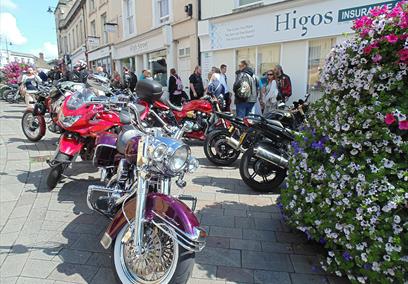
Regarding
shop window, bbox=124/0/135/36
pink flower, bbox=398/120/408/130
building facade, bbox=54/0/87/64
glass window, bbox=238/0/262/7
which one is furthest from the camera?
building facade, bbox=54/0/87/64

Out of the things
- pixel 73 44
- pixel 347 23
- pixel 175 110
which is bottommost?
pixel 175 110

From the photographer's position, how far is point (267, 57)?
9.08 m

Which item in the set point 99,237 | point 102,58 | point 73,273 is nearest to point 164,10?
point 102,58

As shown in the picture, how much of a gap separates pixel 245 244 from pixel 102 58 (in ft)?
69.9

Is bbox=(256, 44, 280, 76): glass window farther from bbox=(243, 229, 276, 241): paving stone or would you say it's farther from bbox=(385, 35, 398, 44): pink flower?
bbox=(385, 35, 398, 44): pink flower

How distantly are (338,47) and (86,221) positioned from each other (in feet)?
9.65

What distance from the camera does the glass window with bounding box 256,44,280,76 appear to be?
8807 millimetres

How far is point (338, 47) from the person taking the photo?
7.66 feet

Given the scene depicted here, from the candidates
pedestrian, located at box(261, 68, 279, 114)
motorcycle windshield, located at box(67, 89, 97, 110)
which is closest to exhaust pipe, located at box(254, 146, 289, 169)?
motorcycle windshield, located at box(67, 89, 97, 110)

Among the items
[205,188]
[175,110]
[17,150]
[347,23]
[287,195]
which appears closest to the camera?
[287,195]

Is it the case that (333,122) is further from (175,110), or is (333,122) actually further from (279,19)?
(279,19)

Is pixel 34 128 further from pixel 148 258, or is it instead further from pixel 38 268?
pixel 148 258

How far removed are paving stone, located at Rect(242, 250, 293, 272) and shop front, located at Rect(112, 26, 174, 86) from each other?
35.7ft

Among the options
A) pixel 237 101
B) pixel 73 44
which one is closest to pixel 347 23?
pixel 237 101
